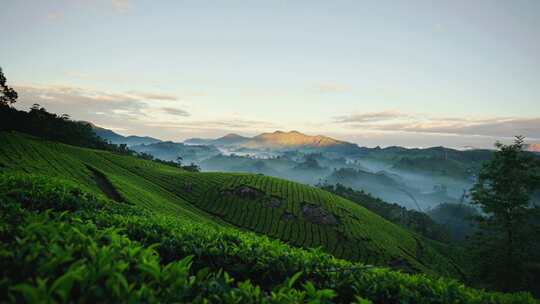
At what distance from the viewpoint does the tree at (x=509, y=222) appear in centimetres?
2573

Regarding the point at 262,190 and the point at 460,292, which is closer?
the point at 460,292

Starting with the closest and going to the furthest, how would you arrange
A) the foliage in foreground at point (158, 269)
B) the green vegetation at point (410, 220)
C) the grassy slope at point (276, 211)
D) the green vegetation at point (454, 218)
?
the foliage in foreground at point (158, 269), the grassy slope at point (276, 211), the green vegetation at point (410, 220), the green vegetation at point (454, 218)

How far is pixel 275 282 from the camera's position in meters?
5.70

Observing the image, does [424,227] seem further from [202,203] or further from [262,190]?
[202,203]

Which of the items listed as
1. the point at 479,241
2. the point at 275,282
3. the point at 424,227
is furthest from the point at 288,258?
the point at 424,227

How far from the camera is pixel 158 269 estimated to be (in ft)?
10.7

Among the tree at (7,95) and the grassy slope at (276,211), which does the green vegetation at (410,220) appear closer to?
the grassy slope at (276,211)

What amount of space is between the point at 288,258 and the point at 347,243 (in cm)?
5927

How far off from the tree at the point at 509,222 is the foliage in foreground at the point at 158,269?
2728cm

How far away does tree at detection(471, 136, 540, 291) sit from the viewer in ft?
84.4

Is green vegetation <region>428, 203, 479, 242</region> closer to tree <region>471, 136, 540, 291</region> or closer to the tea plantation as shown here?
tree <region>471, 136, 540, 291</region>

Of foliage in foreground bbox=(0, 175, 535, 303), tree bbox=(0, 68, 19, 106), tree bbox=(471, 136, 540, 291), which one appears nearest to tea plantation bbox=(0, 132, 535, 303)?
foliage in foreground bbox=(0, 175, 535, 303)

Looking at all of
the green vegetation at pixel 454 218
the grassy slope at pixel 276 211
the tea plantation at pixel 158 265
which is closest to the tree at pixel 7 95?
the grassy slope at pixel 276 211

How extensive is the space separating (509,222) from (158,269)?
3431 centimetres
